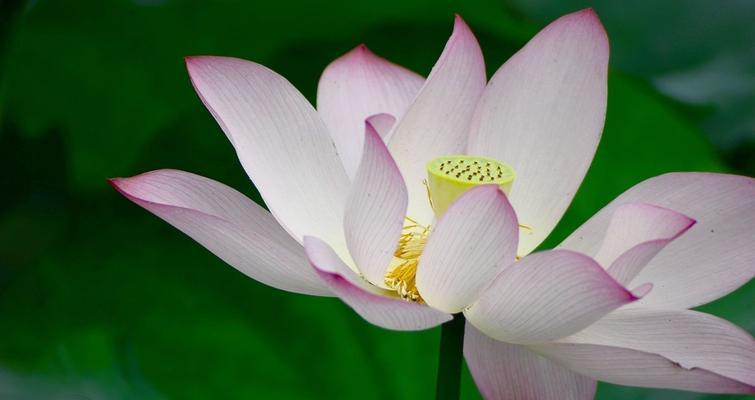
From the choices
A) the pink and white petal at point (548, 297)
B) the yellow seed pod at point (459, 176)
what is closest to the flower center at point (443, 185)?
the yellow seed pod at point (459, 176)

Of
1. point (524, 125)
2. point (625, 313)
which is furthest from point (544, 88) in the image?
point (625, 313)

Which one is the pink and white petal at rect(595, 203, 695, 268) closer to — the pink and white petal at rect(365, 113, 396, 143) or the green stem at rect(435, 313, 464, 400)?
the green stem at rect(435, 313, 464, 400)

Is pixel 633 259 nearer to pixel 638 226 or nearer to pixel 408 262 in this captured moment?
pixel 638 226

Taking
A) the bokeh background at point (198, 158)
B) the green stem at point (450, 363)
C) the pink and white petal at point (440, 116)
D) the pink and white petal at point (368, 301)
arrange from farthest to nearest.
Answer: the bokeh background at point (198, 158)
the pink and white petal at point (440, 116)
the green stem at point (450, 363)
the pink and white petal at point (368, 301)

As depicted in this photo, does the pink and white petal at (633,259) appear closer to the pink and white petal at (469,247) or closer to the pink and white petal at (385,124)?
the pink and white petal at (469,247)

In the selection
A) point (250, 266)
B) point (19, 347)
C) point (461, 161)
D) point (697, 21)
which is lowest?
point (19, 347)

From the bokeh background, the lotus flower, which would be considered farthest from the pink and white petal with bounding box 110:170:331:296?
the bokeh background

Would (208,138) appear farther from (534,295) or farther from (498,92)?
(534,295)
